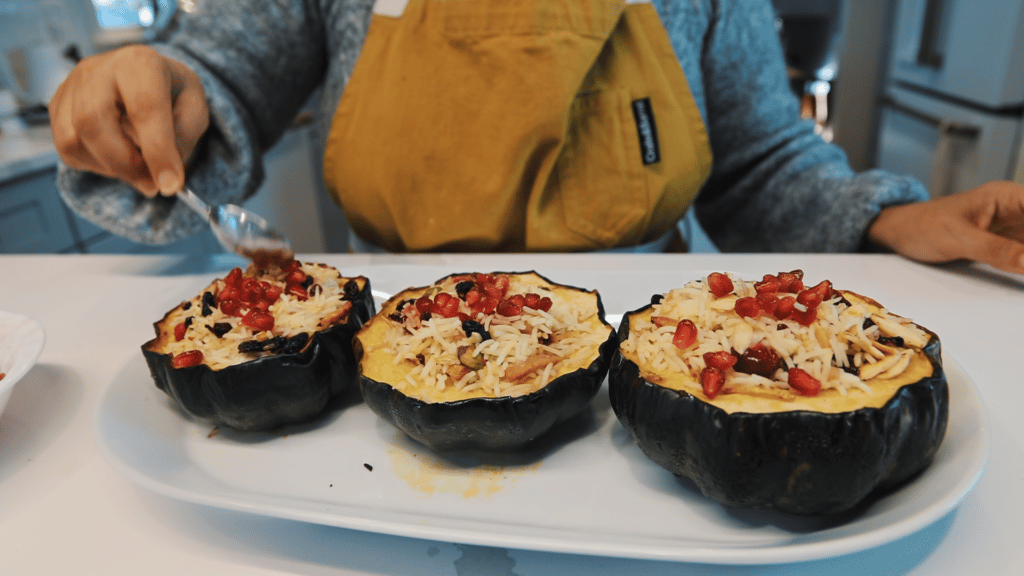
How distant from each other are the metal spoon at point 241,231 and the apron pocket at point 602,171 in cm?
74

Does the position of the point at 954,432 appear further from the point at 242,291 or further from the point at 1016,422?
the point at 242,291

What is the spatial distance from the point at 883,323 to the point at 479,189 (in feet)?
3.39

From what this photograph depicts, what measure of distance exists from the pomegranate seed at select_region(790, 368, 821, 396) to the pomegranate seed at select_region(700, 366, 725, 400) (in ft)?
0.30

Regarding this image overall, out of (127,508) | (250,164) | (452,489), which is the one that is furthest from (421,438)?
(250,164)

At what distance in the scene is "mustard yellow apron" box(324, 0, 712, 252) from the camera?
154 cm

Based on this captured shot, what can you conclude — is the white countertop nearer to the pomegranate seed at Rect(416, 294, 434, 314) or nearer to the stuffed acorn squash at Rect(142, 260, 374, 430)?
the stuffed acorn squash at Rect(142, 260, 374, 430)

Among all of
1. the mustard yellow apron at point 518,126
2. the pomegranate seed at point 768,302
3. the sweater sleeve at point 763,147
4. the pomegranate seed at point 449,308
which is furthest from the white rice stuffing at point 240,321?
the sweater sleeve at point 763,147

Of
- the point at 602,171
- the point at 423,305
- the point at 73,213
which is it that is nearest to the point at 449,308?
the point at 423,305

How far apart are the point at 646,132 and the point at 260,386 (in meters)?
1.16

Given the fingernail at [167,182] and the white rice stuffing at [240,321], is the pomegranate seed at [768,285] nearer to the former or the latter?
the white rice stuffing at [240,321]

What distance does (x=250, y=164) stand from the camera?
5.92 ft

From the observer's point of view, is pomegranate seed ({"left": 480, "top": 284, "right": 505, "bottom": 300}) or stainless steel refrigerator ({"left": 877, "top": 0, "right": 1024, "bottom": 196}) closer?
pomegranate seed ({"left": 480, "top": 284, "right": 505, "bottom": 300})

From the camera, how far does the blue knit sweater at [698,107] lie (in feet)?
5.49

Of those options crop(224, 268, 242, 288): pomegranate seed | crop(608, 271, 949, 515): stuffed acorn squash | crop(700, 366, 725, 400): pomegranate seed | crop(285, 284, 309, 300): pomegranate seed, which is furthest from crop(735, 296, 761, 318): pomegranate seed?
crop(224, 268, 242, 288): pomegranate seed
